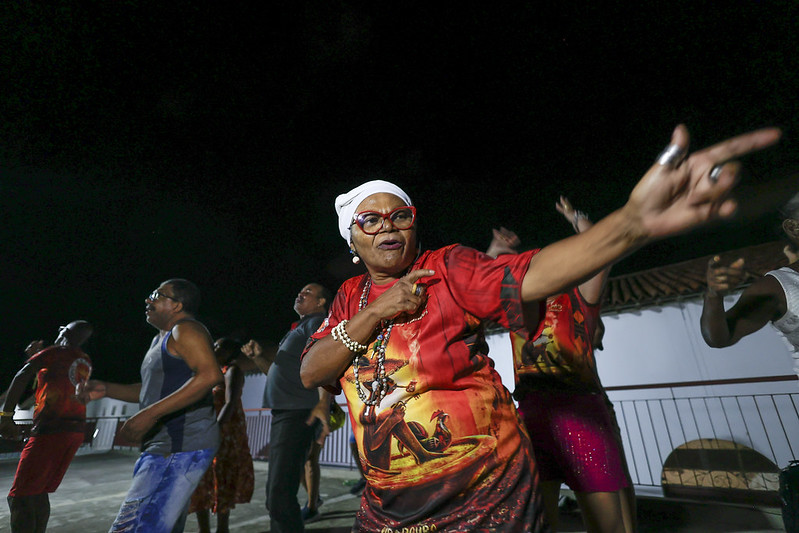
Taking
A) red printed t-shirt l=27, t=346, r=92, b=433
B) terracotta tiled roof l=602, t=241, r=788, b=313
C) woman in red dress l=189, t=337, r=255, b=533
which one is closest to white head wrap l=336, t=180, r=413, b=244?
woman in red dress l=189, t=337, r=255, b=533

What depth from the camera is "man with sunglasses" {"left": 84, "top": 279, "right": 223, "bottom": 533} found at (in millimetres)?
2307

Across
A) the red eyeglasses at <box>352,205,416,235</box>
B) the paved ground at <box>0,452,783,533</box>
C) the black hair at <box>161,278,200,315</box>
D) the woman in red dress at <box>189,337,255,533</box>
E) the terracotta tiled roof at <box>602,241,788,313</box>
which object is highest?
the terracotta tiled roof at <box>602,241,788,313</box>

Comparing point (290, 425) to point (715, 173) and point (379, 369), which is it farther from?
point (715, 173)

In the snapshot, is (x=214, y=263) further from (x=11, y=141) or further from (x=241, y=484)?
(x=241, y=484)

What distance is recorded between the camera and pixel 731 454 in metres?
7.80

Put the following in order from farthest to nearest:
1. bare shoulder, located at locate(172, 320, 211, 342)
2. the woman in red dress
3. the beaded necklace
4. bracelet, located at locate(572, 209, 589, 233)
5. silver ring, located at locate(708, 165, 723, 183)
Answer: the woman in red dress < bare shoulder, located at locate(172, 320, 211, 342) < bracelet, located at locate(572, 209, 589, 233) < the beaded necklace < silver ring, located at locate(708, 165, 723, 183)

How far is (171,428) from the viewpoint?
2.58 meters

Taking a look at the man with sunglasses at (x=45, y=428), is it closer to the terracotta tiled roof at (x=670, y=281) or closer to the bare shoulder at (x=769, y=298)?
the bare shoulder at (x=769, y=298)

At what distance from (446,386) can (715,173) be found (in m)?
0.87

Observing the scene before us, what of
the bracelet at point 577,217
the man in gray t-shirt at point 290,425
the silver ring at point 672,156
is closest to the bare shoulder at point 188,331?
the man in gray t-shirt at point 290,425

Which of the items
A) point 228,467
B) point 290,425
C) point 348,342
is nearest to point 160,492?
point 290,425

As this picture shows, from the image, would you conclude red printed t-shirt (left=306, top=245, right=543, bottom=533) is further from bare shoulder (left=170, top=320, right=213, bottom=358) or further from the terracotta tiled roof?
the terracotta tiled roof

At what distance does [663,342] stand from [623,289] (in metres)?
2.12

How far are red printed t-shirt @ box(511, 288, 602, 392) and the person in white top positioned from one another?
63cm
